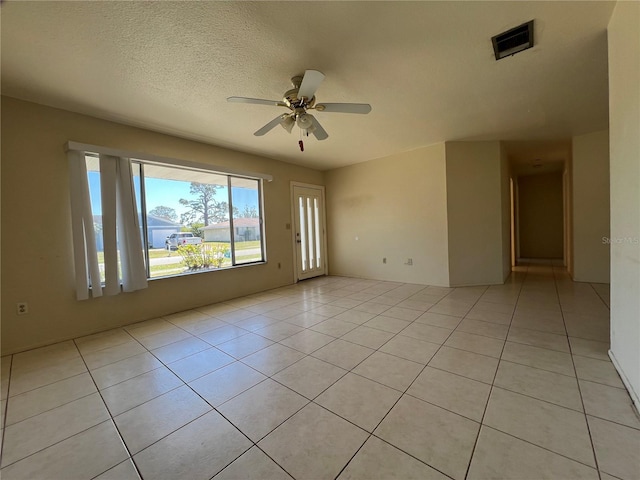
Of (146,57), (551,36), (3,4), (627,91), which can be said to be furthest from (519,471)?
(3,4)

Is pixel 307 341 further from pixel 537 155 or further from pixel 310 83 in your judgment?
pixel 537 155

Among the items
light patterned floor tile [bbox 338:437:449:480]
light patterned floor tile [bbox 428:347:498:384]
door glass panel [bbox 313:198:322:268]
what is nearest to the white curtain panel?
light patterned floor tile [bbox 338:437:449:480]

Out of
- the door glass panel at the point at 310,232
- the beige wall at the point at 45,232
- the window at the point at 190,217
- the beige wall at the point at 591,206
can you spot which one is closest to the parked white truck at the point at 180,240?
A: the window at the point at 190,217

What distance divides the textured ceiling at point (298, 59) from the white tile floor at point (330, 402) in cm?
254

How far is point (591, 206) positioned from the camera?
4430mm

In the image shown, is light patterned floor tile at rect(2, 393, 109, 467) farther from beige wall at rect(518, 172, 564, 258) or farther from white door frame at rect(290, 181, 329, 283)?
beige wall at rect(518, 172, 564, 258)

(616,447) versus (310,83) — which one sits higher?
(310,83)

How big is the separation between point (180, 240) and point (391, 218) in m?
3.86

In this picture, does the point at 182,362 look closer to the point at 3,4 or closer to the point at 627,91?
the point at 3,4

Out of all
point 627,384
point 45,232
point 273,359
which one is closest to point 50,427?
point 273,359

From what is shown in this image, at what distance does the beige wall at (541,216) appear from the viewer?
7.45 meters

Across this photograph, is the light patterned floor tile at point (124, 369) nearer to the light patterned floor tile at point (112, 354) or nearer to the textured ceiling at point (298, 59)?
the light patterned floor tile at point (112, 354)

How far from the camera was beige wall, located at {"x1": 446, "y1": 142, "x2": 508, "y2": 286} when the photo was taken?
4.45m

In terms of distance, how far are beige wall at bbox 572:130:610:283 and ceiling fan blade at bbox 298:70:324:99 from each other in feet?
16.6
